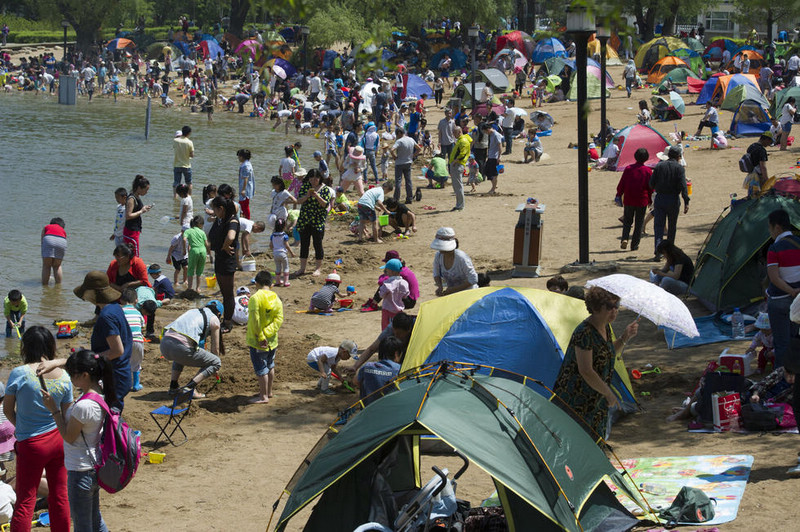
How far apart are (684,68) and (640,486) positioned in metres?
32.0

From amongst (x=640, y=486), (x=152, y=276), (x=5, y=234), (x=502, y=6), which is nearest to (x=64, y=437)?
(x=640, y=486)

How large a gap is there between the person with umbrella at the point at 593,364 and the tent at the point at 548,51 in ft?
125

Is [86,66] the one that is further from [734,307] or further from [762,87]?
[734,307]

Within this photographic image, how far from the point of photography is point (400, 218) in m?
17.5

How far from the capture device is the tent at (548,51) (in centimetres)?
4334

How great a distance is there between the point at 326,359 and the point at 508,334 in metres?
2.39

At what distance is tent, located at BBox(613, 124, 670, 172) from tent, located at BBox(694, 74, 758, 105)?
9398mm

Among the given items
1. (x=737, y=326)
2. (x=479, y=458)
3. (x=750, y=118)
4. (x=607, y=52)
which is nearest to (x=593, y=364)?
(x=479, y=458)

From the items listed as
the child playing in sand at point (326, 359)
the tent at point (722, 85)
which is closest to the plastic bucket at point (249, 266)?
the child playing in sand at point (326, 359)

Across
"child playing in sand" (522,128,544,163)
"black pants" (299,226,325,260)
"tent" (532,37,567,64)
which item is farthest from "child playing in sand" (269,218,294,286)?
"tent" (532,37,567,64)

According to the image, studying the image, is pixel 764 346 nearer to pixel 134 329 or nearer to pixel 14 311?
pixel 134 329

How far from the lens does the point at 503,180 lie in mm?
22922

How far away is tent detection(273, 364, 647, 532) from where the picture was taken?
573 cm

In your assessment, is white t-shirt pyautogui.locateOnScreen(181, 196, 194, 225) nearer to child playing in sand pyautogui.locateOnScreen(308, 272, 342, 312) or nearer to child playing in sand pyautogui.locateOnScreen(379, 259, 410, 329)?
child playing in sand pyautogui.locateOnScreen(308, 272, 342, 312)
